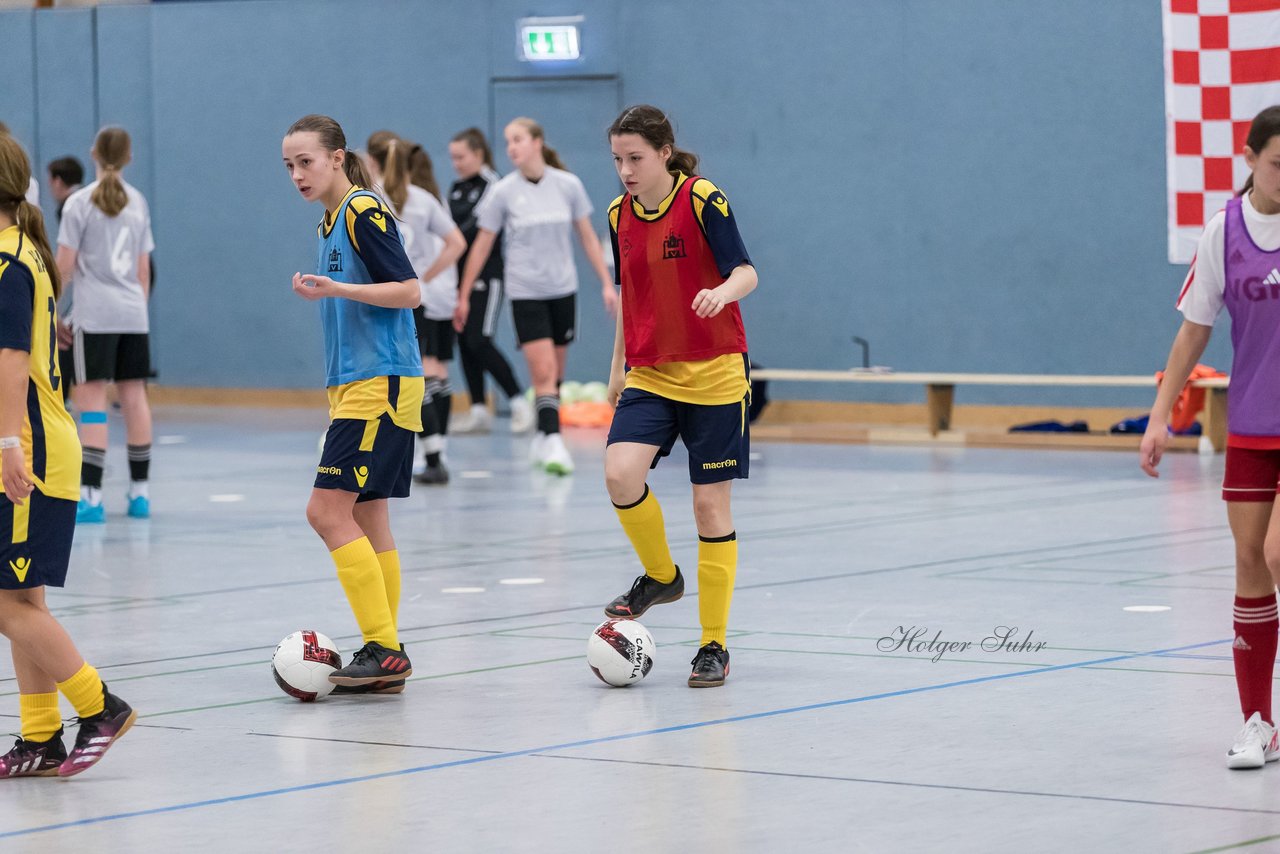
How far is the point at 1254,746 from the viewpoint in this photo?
4766 mm

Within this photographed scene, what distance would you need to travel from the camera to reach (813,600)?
764cm

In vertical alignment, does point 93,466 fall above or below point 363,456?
below

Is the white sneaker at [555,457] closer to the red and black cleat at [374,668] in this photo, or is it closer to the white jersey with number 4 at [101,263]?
the white jersey with number 4 at [101,263]

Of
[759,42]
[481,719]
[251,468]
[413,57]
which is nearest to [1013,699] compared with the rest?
[481,719]

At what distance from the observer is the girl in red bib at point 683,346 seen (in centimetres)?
612

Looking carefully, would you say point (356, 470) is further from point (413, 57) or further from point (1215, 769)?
point (413, 57)

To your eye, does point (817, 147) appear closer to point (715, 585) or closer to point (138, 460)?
point (138, 460)

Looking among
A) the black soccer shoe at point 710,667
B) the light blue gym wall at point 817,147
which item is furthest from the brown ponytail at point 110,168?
the light blue gym wall at point 817,147

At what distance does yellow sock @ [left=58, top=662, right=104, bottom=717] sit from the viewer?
4891mm

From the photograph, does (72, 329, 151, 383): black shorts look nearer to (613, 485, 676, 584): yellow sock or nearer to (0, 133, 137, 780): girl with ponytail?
(613, 485, 676, 584): yellow sock

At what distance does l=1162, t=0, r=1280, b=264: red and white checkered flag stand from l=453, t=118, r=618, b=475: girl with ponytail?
4.22 meters

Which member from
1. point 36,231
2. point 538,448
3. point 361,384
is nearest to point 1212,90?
point 361,384

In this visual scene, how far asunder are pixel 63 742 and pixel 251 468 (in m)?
8.46

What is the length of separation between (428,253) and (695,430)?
610 cm
